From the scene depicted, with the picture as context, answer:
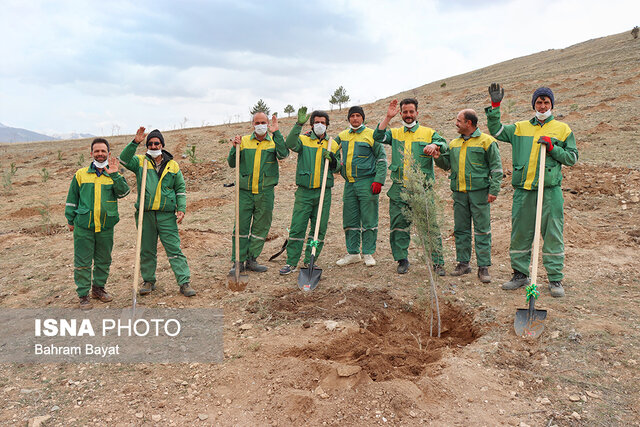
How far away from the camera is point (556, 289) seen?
471 centimetres

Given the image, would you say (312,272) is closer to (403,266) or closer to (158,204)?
(403,266)

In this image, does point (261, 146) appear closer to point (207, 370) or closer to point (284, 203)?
point (207, 370)

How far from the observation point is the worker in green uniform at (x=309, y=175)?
571 centimetres

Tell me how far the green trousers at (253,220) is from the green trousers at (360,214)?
110cm

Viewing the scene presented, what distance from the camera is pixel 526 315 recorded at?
13.1 ft

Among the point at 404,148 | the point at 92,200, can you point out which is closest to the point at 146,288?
the point at 92,200

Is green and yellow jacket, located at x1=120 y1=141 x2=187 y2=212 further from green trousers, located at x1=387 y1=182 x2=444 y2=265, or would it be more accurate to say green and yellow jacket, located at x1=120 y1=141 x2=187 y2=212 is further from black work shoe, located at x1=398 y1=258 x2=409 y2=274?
black work shoe, located at x1=398 y1=258 x2=409 y2=274

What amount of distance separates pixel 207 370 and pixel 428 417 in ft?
6.07

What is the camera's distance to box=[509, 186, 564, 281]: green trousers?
4.75 metres

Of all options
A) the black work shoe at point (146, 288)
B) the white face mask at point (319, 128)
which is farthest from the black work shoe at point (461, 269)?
the black work shoe at point (146, 288)

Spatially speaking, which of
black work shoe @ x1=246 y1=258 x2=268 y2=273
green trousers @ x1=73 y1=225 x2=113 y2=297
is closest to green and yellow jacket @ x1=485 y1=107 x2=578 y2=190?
black work shoe @ x1=246 y1=258 x2=268 y2=273

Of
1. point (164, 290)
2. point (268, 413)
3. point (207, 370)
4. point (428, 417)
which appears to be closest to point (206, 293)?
point (164, 290)

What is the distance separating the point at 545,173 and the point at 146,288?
4.96 meters

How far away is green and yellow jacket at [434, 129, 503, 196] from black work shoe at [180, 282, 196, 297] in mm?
3600
